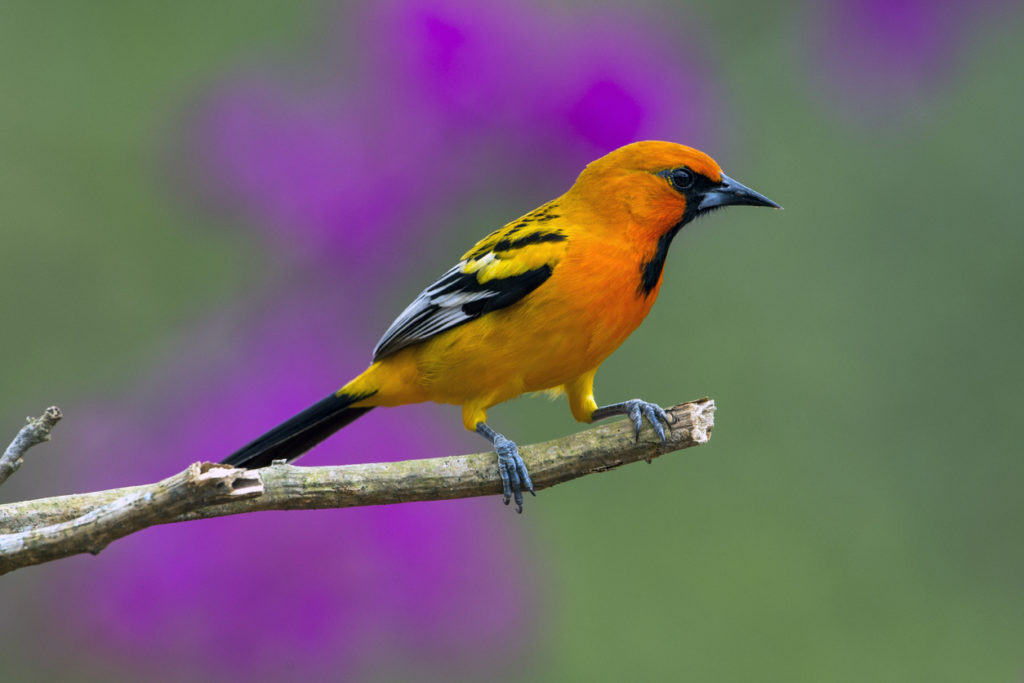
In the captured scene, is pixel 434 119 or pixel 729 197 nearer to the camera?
pixel 729 197

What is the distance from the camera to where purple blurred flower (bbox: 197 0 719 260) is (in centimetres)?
395

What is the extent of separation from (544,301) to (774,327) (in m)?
2.61

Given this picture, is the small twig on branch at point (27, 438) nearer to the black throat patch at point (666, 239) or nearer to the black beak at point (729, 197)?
the black throat patch at point (666, 239)

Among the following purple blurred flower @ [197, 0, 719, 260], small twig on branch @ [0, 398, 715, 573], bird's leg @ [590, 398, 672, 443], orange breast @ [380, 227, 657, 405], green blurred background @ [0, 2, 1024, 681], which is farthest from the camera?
green blurred background @ [0, 2, 1024, 681]

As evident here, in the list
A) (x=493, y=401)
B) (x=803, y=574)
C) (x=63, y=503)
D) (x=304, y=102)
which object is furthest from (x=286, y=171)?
(x=803, y=574)

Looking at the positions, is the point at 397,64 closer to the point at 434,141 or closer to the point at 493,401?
the point at 434,141

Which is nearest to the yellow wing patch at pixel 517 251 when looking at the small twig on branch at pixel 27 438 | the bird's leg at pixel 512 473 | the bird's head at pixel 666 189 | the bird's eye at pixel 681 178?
the bird's head at pixel 666 189

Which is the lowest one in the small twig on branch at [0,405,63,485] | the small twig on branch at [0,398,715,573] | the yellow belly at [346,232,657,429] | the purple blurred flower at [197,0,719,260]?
the small twig on branch at [0,398,715,573]

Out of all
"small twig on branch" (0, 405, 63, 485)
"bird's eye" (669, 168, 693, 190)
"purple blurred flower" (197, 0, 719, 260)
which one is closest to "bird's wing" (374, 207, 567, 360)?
"bird's eye" (669, 168, 693, 190)

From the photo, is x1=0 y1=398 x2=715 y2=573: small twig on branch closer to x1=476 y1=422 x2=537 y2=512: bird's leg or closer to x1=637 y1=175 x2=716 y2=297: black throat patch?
x1=476 y1=422 x2=537 y2=512: bird's leg

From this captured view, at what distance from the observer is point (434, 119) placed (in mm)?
4062

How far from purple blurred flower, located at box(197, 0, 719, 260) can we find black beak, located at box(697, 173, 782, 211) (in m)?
0.70

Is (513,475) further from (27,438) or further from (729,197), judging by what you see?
(27,438)

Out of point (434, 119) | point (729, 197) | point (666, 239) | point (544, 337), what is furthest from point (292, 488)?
point (434, 119)
